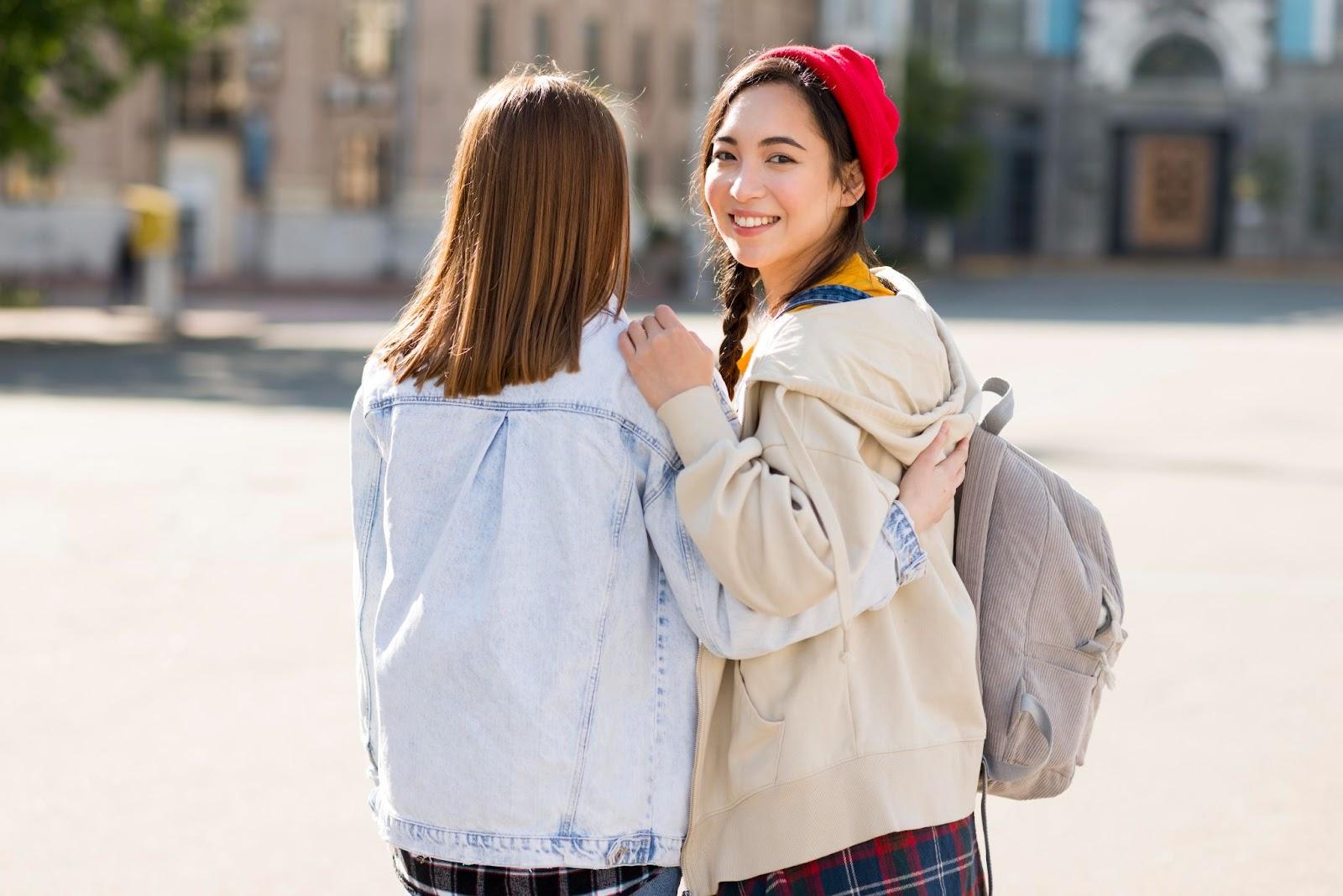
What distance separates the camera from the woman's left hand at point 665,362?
Result: 239 centimetres

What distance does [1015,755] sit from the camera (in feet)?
8.68

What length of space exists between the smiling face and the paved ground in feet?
7.78

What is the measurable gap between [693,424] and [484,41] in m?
46.0

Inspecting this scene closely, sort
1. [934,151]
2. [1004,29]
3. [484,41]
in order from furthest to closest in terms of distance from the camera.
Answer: [1004,29] < [934,151] < [484,41]

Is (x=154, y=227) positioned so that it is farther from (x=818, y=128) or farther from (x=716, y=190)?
(x=818, y=128)

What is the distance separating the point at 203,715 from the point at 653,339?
3992 millimetres

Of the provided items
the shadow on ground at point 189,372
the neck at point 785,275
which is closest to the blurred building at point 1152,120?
the shadow on ground at point 189,372

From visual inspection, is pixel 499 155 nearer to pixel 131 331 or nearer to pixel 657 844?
pixel 657 844

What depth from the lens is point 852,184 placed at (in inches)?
106

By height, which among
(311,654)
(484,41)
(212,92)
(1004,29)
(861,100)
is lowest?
(311,654)

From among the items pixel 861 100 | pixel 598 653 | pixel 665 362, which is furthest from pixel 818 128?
pixel 598 653

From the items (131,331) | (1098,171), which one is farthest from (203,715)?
(1098,171)

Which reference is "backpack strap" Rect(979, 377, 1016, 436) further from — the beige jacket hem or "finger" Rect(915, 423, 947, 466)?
the beige jacket hem

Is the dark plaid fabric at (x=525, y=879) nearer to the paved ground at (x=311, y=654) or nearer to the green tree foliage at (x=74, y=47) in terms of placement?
the paved ground at (x=311, y=654)
